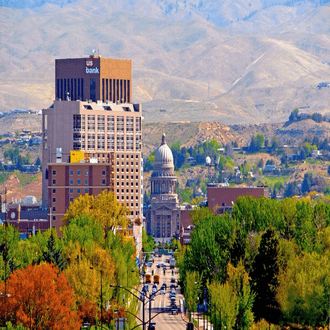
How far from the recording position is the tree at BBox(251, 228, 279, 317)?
157000mm

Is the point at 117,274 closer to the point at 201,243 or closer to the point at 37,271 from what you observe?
the point at 201,243

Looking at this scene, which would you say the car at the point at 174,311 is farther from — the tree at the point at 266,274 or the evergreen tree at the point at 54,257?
the tree at the point at 266,274

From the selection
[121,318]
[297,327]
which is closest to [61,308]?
[121,318]

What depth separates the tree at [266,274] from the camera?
157000 millimetres

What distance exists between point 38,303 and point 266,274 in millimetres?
35433

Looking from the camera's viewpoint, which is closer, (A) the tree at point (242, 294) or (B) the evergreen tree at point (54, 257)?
(A) the tree at point (242, 294)

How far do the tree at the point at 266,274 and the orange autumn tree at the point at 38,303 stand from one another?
1071 inches

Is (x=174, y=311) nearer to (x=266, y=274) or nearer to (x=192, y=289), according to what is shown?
(x=192, y=289)

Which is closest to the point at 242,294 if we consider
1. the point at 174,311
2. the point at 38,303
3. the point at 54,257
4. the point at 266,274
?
the point at 266,274

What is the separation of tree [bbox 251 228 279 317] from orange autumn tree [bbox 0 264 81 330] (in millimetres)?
27206

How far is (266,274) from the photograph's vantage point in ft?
522

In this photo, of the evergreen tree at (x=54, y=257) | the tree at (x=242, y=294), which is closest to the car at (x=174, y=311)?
the tree at (x=242, y=294)

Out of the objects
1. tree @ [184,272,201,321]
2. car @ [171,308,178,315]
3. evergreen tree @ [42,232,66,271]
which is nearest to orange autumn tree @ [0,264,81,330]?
evergreen tree @ [42,232,66,271]

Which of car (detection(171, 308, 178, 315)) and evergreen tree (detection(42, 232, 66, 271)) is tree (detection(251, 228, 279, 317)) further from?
car (detection(171, 308, 178, 315))
